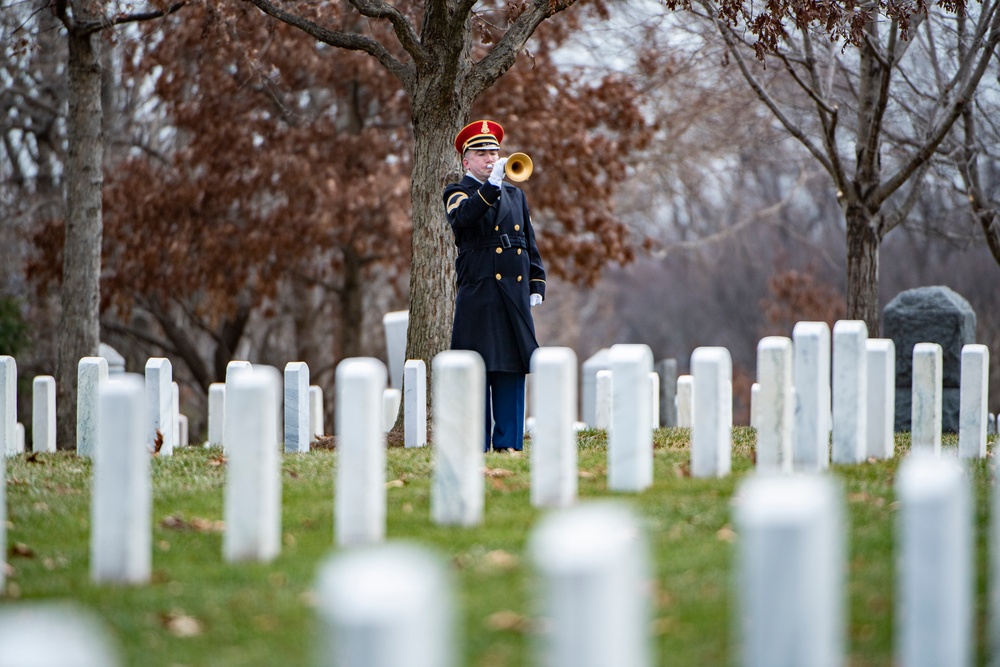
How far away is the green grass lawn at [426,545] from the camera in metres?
3.00

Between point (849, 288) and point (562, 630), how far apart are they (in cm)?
940

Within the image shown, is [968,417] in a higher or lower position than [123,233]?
lower

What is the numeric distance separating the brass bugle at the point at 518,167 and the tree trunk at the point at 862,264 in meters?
5.24

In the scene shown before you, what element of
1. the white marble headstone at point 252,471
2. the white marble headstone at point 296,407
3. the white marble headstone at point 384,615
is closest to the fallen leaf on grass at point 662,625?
the white marble headstone at point 384,615

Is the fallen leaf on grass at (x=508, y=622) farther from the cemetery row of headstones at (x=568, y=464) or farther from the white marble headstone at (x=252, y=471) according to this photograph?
the white marble headstone at (x=252, y=471)

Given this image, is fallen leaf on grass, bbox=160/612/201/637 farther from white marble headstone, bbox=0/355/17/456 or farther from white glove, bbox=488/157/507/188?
white marble headstone, bbox=0/355/17/456

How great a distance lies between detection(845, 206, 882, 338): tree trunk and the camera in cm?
1065

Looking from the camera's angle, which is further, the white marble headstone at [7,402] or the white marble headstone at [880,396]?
the white marble headstone at [7,402]

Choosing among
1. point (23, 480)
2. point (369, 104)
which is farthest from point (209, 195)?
point (23, 480)

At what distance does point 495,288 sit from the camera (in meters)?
6.99

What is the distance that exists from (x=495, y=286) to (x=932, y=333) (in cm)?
498

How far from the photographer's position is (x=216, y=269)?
1532 centimetres

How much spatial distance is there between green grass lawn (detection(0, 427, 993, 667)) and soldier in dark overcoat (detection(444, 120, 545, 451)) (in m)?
1.16

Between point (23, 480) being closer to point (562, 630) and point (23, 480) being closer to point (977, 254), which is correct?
point (562, 630)
